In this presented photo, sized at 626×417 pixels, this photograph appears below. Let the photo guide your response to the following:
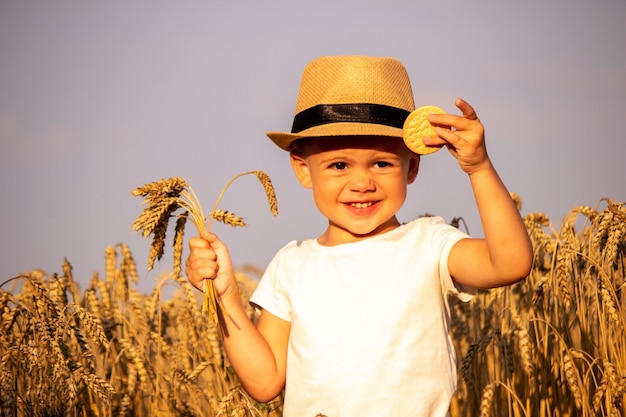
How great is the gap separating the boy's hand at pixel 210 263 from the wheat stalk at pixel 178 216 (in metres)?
0.03

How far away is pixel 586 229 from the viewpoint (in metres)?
4.63

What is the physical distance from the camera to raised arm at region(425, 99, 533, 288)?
8.16ft

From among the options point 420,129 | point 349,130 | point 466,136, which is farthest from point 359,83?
point 466,136

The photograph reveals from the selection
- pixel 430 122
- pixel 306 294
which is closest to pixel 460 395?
pixel 306 294

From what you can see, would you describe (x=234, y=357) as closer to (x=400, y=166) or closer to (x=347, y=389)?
(x=347, y=389)

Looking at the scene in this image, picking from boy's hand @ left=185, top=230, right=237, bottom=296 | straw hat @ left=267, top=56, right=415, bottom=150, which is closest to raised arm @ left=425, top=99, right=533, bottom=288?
straw hat @ left=267, top=56, right=415, bottom=150

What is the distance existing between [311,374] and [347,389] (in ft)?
0.45

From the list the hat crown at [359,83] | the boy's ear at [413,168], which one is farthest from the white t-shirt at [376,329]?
the hat crown at [359,83]

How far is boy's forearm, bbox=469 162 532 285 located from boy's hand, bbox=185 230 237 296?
0.84m

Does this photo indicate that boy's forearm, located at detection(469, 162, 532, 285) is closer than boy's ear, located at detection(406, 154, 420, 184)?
Yes

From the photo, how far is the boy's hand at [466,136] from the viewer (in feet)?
8.14

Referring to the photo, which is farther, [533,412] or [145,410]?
[145,410]

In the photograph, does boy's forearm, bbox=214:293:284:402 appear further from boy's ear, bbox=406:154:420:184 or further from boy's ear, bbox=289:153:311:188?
boy's ear, bbox=406:154:420:184

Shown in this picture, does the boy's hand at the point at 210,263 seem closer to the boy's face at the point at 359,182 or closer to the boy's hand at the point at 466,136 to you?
the boy's face at the point at 359,182
